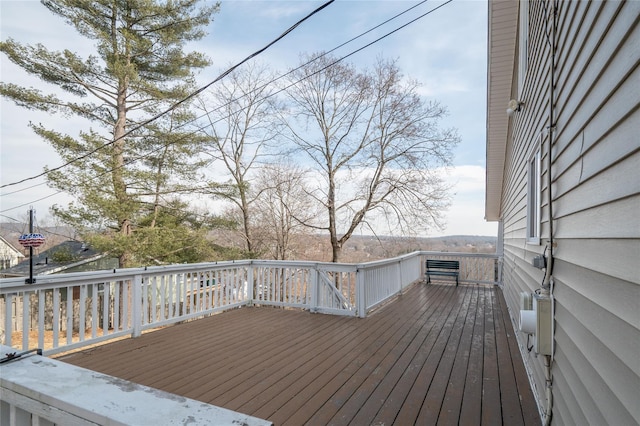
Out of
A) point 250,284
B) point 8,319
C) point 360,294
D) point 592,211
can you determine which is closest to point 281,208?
point 250,284

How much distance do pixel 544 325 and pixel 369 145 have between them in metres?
11.5

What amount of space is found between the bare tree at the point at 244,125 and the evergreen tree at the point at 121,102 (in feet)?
7.34

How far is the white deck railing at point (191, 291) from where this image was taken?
11.9ft

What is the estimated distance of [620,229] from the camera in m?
1.16

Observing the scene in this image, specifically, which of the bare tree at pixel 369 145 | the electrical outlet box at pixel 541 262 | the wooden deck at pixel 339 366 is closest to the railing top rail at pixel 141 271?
the wooden deck at pixel 339 366

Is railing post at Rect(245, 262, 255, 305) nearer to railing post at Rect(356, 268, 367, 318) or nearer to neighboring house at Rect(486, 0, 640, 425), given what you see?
railing post at Rect(356, 268, 367, 318)

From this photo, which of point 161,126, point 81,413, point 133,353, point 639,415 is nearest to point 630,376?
point 639,415

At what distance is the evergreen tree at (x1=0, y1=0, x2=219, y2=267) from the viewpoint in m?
9.61

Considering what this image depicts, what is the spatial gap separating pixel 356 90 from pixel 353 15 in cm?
769

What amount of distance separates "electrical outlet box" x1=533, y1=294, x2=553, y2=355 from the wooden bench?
7.30m

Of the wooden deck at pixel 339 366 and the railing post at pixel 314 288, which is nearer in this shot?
the wooden deck at pixel 339 366

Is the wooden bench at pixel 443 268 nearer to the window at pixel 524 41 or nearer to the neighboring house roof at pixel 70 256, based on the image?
the window at pixel 524 41

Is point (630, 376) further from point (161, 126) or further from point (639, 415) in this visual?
point (161, 126)

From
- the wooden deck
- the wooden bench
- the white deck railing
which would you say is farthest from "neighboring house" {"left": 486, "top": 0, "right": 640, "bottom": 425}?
the wooden bench
